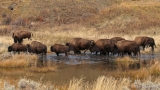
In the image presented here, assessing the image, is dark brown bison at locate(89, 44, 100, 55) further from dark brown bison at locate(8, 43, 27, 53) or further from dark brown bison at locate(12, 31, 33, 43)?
dark brown bison at locate(12, 31, 33, 43)

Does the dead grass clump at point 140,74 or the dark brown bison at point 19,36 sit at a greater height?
the dead grass clump at point 140,74

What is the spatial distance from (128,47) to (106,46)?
2.25 m

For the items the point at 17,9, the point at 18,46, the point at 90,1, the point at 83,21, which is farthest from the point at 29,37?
the point at 90,1

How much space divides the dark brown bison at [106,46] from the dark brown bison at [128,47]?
0.70 m

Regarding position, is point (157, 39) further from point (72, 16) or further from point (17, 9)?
point (17, 9)

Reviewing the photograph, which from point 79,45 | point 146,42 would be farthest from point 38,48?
point 146,42

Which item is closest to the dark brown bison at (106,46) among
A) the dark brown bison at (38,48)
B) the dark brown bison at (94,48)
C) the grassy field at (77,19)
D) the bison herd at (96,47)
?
the bison herd at (96,47)

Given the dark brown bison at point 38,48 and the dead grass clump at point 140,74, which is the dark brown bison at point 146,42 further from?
the dead grass clump at point 140,74

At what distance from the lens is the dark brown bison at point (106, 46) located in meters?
23.5

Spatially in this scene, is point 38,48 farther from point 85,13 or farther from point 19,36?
point 85,13

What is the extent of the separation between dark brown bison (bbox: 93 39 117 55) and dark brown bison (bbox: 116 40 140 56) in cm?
70

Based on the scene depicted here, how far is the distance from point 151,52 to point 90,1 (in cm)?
3683

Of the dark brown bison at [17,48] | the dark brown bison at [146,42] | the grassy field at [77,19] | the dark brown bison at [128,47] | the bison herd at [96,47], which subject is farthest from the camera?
the grassy field at [77,19]

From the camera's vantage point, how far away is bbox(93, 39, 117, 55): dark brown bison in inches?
925
